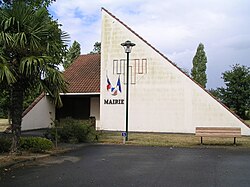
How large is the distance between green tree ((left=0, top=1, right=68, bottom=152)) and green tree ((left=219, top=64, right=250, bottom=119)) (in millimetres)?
29559

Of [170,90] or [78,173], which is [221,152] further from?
[170,90]

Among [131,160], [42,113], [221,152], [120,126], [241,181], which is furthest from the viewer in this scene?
[42,113]

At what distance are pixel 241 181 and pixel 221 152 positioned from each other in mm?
5228

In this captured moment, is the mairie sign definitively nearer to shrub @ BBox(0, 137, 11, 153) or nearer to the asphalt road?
the asphalt road

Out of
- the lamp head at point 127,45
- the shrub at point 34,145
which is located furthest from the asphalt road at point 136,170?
the lamp head at point 127,45

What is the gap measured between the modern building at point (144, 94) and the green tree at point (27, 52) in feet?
38.1

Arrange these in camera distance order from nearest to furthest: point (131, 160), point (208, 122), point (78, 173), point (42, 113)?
1. point (78, 173)
2. point (131, 160)
3. point (208, 122)
4. point (42, 113)

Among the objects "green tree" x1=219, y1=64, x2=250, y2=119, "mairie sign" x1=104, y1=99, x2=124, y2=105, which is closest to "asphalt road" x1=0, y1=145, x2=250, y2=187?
"mairie sign" x1=104, y1=99, x2=124, y2=105

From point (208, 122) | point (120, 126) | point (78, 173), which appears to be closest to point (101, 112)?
point (120, 126)

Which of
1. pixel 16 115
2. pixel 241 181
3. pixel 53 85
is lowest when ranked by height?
pixel 241 181

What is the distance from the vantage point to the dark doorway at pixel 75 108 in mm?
26234

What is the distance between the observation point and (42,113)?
81.4 ft

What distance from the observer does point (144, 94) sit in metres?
22.6

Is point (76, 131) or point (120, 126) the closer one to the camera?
point (76, 131)
